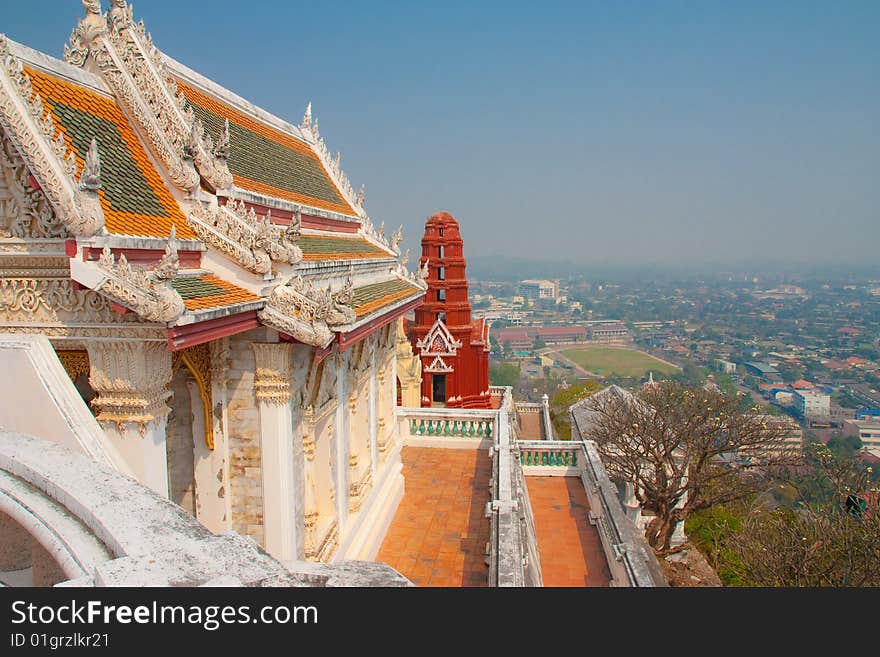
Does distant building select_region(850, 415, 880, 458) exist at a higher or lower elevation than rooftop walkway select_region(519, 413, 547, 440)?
lower

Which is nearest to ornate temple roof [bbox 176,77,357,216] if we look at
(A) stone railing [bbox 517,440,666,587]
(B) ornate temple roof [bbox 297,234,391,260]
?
(B) ornate temple roof [bbox 297,234,391,260]

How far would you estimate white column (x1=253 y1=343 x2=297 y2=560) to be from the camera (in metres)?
7.96

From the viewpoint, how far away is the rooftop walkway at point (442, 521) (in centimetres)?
1155

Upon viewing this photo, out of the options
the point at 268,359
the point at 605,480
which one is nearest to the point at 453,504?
the point at 605,480

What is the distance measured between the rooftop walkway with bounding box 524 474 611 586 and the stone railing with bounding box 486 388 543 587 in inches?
14.6

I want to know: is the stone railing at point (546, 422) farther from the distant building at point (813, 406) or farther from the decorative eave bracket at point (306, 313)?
the distant building at point (813, 406)

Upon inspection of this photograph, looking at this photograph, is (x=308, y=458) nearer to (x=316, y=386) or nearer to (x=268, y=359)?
(x=316, y=386)

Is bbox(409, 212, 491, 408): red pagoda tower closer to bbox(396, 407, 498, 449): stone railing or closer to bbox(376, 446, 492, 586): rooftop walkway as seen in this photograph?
bbox(396, 407, 498, 449): stone railing

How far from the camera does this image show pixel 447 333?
30328 mm

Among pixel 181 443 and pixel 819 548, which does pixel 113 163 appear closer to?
pixel 181 443

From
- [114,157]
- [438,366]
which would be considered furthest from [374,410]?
[438,366]

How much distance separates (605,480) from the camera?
50.8 feet

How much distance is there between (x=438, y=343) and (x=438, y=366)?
1.13m
